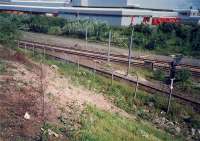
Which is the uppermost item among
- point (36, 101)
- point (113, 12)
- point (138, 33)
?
point (113, 12)

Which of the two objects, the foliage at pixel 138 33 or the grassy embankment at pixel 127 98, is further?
the foliage at pixel 138 33

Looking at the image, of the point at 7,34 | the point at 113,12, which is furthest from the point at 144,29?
the point at 7,34

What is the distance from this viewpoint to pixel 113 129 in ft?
42.0

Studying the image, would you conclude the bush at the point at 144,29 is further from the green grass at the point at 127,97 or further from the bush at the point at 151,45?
the green grass at the point at 127,97

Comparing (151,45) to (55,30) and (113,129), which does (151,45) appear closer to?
(55,30)

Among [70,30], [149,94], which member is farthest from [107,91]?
Answer: [70,30]

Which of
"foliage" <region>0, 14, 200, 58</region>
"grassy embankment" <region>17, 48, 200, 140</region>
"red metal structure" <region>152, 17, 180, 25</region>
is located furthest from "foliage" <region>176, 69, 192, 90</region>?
"red metal structure" <region>152, 17, 180, 25</region>

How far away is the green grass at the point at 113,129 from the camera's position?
11.7m

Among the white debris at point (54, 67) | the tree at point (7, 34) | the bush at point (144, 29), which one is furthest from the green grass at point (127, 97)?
the bush at point (144, 29)

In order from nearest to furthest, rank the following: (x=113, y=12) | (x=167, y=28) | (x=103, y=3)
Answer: (x=167, y=28) → (x=113, y=12) → (x=103, y=3)

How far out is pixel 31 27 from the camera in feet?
170

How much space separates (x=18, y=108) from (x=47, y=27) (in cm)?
3867

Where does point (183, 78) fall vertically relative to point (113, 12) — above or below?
below

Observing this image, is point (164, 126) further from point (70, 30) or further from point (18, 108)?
point (70, 30)
